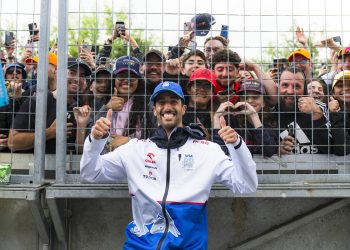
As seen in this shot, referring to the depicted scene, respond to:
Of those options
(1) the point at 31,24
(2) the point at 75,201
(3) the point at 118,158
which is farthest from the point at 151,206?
(1) the point at 31,24

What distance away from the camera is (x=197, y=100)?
396cm

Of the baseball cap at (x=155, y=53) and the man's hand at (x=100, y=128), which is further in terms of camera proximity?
the baseball cap at (x=155, y=53)

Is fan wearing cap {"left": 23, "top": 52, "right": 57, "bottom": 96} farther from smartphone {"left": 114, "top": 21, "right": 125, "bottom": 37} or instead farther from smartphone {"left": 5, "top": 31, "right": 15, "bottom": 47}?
smartphone {"left": 114, "top": 21, "right": 125, "bottom": 37}

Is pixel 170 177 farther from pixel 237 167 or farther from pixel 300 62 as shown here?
pixel 300 62

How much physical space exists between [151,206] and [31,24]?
1.82 m

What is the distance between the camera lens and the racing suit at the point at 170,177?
3221 mm

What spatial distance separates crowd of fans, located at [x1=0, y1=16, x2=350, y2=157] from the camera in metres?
3.86

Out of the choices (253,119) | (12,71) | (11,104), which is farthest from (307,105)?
(12,71)

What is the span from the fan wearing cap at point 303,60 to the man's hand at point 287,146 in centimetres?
59

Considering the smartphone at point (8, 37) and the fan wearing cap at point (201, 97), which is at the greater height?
the smartphone at point (8, 37)

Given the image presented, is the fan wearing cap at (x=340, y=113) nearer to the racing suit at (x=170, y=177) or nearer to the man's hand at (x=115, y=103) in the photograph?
the racing suit at (x=170, y=177)

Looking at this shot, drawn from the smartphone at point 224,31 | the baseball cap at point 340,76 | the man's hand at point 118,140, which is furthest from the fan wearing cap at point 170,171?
the baseball cap at point 340,76

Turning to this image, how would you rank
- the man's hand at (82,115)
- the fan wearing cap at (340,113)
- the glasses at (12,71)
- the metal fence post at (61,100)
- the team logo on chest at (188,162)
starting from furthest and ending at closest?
the glasses at (12,71)
the fan wearing cap at (340,113)
the man's hand at (82,115)
the metal fence post at (61,100)
the team logo on chest at (188,162)

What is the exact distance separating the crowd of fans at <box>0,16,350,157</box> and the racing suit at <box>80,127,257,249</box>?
43cm
